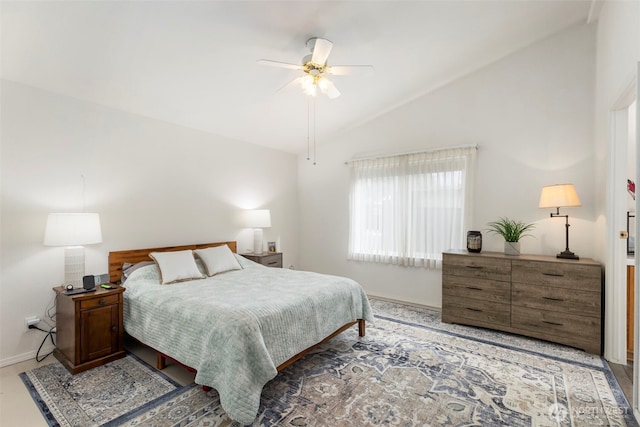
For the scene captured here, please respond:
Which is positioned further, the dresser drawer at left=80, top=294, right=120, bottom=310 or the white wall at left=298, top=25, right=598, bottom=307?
the white wall at left=298, top=25, right=598, bottom=307

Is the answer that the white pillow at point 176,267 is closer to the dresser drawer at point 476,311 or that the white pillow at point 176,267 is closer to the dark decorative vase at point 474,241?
the dresser drawer at point 476,311

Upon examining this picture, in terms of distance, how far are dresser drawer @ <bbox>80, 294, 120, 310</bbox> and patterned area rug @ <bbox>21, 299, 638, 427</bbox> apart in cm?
106

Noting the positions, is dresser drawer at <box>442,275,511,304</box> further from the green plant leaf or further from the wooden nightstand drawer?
the green plant leaf

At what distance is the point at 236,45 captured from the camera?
108 inches

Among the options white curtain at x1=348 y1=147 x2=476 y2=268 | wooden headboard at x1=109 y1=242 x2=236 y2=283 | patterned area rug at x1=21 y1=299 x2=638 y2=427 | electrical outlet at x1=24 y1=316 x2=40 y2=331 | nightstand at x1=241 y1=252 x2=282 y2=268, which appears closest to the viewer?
patterned area rug at x1=21 y1=299 x2=638 y2=427

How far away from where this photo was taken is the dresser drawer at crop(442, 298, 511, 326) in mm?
3249

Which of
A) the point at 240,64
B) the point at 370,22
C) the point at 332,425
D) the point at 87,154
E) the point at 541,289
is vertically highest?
the point at 370,22

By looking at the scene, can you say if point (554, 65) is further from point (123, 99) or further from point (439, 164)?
point (123, 99)

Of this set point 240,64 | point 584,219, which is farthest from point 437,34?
point 584,219

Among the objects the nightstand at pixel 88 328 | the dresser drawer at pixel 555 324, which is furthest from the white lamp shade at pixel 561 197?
the nightstand at pixel 88 328

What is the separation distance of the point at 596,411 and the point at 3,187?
4.77 m

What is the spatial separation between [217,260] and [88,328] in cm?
136

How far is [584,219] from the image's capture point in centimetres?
325

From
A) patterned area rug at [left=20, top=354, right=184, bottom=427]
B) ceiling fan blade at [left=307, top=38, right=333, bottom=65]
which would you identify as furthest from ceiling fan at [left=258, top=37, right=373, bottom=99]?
patterned area rug at [left=20, top=354, right=184, bottom=427]
